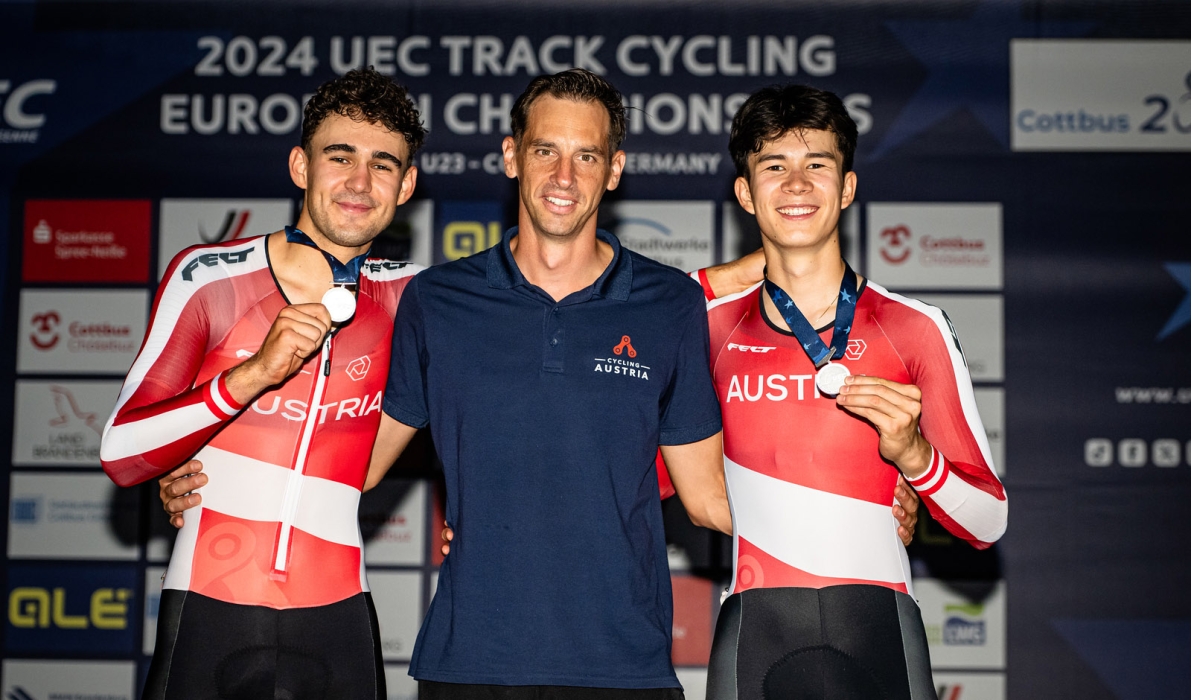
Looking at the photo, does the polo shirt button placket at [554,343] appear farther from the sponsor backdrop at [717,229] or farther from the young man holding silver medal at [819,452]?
the sponsor backdrop at [717,229]

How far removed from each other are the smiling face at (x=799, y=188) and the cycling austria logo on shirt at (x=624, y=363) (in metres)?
0.40

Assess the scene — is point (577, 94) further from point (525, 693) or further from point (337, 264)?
point (525, 693)

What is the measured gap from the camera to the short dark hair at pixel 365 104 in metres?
2.03

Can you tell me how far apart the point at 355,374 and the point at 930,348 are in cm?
119

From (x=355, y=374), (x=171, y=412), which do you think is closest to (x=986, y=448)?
(x=355, y=374)

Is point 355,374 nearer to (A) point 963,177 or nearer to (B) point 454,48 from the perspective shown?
(B) point 454,48

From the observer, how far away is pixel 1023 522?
3469 millimetres

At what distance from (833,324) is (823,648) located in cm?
64

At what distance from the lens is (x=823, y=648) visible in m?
1.78

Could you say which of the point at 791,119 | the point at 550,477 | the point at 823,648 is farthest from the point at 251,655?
the point at 791,119

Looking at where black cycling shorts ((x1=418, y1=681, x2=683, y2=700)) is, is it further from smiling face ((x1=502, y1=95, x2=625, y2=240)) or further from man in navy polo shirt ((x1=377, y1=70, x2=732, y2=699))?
smiling face ((x1=502, y1=95, x2=625, y2=240))

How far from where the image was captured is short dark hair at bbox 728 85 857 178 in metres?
1.94

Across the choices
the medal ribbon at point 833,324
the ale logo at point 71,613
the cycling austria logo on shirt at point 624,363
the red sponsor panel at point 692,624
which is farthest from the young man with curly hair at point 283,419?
the ale logo at point 71,613

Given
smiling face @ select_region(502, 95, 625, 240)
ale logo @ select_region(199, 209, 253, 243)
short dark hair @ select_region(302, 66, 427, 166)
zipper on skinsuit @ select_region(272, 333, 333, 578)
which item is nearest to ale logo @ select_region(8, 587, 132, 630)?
ale logo @ select_region(199, 209, 253, 243)
